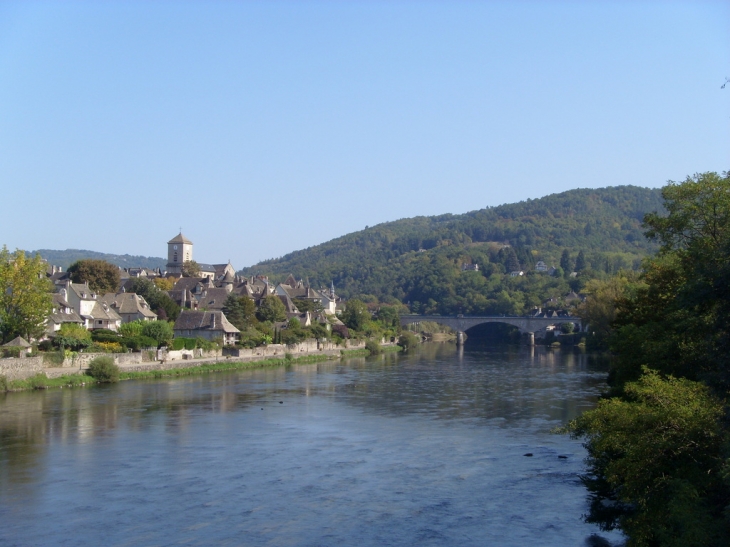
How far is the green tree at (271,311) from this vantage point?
75.5 meters

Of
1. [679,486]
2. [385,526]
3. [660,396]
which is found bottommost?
[385,526]

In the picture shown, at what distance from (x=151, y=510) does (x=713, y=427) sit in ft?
41.9

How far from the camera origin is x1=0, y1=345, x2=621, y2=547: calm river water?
1878cm

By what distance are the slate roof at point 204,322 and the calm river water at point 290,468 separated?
715 inches

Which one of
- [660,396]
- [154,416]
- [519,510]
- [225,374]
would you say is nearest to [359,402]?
[154,416]

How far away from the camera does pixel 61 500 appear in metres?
21.0

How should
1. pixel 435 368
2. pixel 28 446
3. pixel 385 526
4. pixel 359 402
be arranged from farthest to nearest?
1. pixel 435 368
2. pixel 359 402
3. pixel 28 446
4. pixel 385 526

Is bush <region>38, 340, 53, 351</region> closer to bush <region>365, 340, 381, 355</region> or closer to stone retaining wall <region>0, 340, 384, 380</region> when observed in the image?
stone retaining wall <region>0, 340, 384, 380</region>

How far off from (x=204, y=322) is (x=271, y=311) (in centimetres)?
1310

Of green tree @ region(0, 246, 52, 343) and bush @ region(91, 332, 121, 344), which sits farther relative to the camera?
bush @ region(91, 332, 121, 344)

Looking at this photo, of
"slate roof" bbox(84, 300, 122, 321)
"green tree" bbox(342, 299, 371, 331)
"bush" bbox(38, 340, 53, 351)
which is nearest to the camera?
"bush" bbox(38, 340, 53, 351)

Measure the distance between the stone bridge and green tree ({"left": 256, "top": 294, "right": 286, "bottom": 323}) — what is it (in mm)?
45544

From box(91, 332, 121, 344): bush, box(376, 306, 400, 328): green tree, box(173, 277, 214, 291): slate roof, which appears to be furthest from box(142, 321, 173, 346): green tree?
box(376, 306, 400, 328): green tree

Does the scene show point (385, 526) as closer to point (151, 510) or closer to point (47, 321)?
point (151, 510)
